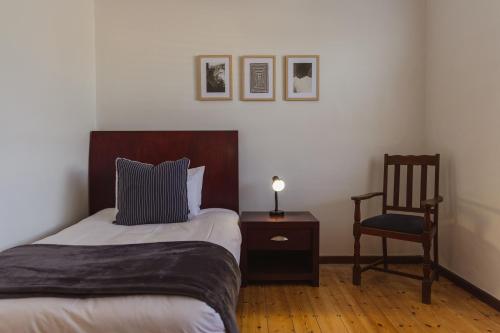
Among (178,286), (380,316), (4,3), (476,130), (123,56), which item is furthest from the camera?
(123,56)

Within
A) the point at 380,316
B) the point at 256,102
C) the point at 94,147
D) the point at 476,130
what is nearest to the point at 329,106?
the point at 256,102

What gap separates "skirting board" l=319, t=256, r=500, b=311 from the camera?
2.43 m

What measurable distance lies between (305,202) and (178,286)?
2051mm

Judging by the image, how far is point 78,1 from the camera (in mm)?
2953

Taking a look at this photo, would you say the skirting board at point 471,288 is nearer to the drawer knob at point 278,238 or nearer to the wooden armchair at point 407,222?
the wooden armchair at point 407,222

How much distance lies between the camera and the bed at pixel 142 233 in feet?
4.16

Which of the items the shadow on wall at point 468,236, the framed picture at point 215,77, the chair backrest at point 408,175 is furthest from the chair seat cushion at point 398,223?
the framed picture at point 215,77

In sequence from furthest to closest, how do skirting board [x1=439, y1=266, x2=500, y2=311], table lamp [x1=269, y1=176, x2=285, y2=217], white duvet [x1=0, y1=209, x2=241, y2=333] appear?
table lamp [x1=269, y1=176, x2=285, y2=217]
skirting board [x1=439, y1=266, x2=500, y2=311]
white duvet [x1=0, y1=209, x2=241, y2=333]

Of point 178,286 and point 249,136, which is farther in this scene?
point 249,136

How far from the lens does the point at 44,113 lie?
2449 mm

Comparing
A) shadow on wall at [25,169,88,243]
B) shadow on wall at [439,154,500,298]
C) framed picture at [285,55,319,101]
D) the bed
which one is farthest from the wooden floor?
framed picture at [285,55,319,101]

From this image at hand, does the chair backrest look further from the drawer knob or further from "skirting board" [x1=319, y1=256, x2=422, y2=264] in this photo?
the drawer knob

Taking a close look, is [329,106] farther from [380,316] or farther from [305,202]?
[380,316]

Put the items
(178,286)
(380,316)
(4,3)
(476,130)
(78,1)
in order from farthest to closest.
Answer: (78,1) → (476,130) → (380,316) → (4,3) → (178,286)
